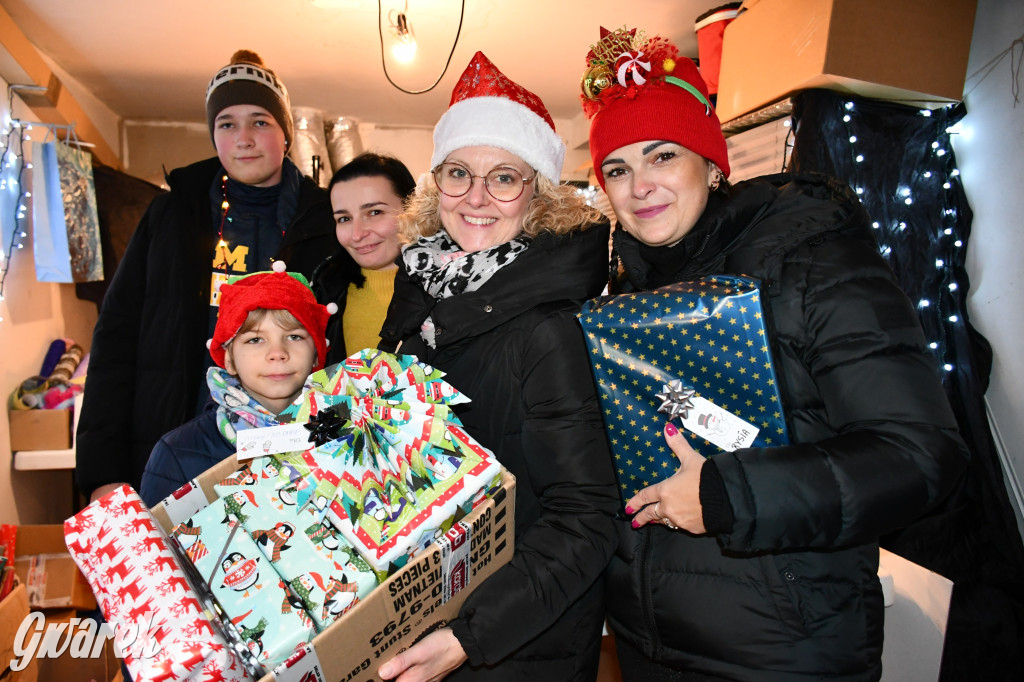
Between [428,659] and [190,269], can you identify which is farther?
[190,269]

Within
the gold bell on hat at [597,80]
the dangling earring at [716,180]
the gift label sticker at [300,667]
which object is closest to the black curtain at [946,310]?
the dangling earring at [716,180]

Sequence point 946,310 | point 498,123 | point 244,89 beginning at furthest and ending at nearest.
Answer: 1. point 946,310
2. point 244,89
3. point 498,123

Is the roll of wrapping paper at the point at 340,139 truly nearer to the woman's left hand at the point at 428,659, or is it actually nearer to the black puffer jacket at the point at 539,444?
the black puffer jacket at the point at 539,444

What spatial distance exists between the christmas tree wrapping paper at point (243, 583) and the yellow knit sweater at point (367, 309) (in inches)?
36.9

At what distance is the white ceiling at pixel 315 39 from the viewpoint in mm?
2914

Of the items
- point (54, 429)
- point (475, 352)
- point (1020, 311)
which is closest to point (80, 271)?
point (54, 429)

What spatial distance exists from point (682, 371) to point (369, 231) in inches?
49.3

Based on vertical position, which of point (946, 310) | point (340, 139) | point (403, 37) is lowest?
point (946, 310)

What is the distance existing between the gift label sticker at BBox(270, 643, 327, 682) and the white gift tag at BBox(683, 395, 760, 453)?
0.71 metres

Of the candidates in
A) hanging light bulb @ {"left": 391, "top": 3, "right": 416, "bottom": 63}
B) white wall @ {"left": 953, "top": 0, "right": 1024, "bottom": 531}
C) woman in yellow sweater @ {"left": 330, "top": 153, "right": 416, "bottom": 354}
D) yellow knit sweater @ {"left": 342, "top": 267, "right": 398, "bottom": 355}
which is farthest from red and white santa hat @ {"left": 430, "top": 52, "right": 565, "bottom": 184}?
white wall @ {"left": 953, "top": 0, "right": 1024, "bottom": 531}

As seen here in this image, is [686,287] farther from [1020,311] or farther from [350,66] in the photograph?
[350,66]

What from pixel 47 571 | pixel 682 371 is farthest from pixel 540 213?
pixel 47 571

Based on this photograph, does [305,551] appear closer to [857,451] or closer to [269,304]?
[269,304]

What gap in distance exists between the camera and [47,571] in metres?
2.87
